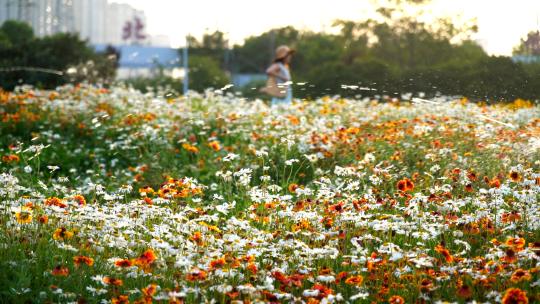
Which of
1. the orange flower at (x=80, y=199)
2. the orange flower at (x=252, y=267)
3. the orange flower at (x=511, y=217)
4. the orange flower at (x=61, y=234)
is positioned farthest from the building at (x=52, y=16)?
the orange flower at (x=252, y=267)

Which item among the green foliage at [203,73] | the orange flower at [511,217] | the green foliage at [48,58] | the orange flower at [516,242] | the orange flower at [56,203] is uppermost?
the orange flower at [516,242]

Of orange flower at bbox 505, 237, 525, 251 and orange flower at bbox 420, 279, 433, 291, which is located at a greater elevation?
orange flower at bbox 505, 237, 525, 251

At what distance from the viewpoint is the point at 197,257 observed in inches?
149

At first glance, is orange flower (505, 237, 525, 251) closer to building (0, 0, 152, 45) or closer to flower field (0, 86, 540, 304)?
flower field (0, 86, 540, 304)

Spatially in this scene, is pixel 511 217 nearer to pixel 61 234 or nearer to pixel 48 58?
pixel 61 234

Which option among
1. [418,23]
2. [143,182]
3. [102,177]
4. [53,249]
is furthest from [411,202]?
[418,23]

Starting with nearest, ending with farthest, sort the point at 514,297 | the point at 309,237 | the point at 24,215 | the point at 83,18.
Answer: the point at 514,297 < the point at 24,215 < the point at 309,237 < the point at 83,18

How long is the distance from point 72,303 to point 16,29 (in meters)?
44.5

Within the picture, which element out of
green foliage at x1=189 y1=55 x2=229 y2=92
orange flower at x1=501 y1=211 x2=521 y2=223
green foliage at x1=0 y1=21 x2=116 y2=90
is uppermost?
orange flower at x1=501 y1=211 x2=521 y2=223

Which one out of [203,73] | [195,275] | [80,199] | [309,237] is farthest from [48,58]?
[195,275]

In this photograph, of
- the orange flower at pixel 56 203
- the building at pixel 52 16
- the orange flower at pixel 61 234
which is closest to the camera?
the orange flower at pixel 61 234

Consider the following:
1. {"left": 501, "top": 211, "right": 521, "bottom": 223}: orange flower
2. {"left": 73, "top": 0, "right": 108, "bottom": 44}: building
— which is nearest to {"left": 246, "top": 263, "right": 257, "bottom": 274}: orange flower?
{"left": 501, "top": 211, "right": 521, "bottom": 223}: orange flower

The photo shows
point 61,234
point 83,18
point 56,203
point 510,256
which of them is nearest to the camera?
point 510,256

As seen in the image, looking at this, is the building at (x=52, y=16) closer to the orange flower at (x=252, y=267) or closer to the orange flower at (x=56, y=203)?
the orange flower at (x=56, y=203)
